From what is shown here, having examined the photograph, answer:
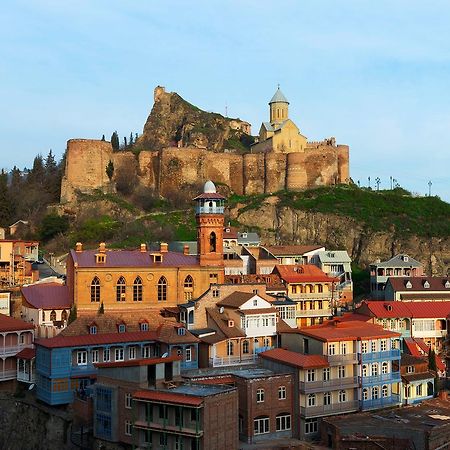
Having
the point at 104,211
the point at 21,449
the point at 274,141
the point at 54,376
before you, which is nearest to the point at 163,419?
the point at 54,376

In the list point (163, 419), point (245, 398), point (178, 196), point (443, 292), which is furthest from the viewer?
point (178, 196)

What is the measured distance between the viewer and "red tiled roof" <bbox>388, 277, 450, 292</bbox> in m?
59.2

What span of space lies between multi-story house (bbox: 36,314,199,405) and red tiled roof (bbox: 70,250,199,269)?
6085 millimetres

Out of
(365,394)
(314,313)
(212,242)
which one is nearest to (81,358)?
(212,242)

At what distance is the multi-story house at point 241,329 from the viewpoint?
44.8 meters

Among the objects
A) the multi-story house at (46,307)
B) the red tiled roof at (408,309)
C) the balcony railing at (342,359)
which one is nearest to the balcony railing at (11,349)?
the multi-story house at (46,307)

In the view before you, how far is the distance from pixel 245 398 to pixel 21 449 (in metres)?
13.7

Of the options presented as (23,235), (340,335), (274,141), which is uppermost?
(274,141)

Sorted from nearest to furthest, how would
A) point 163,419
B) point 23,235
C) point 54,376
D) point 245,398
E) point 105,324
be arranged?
point 163,419, point 245,398, point 54,376, point 105,324, point 23,235

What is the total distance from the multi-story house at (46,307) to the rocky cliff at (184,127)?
52.0 m

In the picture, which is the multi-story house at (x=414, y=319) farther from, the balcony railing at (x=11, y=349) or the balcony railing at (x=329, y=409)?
the balcony railing at (x=11, y=349)

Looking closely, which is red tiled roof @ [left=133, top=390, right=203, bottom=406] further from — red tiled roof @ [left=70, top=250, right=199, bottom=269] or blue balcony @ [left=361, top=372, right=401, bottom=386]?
red tiled roof @ [left=70, top=250, right=199, bottom=269]

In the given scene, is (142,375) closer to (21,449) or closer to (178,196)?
(21,449)

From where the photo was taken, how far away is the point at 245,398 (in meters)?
38.1
